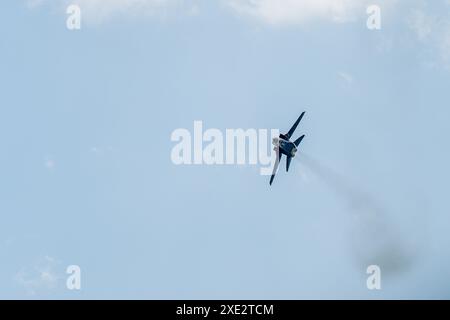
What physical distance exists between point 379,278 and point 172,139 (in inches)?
1763

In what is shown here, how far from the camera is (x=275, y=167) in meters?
143
